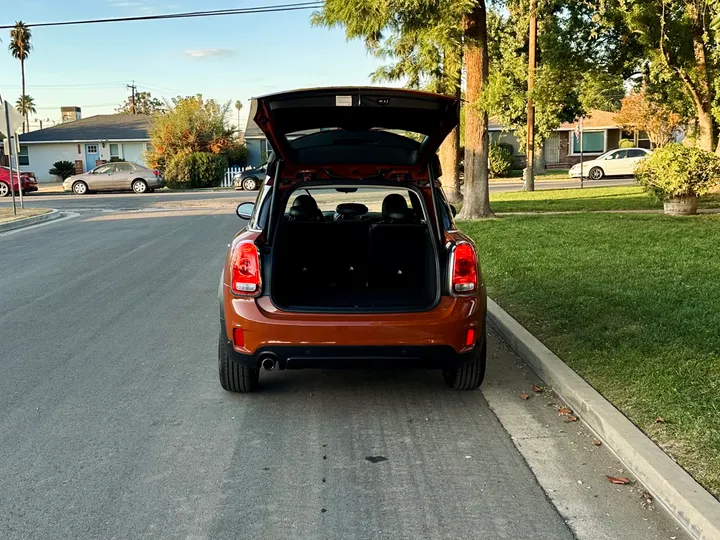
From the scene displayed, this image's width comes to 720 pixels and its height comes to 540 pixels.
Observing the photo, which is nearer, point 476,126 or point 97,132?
point 476,126

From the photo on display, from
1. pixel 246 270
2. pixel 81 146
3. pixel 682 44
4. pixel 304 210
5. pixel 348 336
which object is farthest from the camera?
pixel 81 146

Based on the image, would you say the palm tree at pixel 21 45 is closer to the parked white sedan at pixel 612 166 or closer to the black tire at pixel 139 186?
the black tire at pixel 139 186

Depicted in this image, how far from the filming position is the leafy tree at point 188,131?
38.8 metres

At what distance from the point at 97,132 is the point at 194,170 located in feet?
52.0

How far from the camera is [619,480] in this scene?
3865mm

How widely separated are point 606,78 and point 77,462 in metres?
16.9

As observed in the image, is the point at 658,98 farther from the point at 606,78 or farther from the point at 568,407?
the point at 568,407

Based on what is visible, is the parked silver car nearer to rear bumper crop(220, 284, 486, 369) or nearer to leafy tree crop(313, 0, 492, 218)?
leafy tree crop(313, 0, 492, 218)

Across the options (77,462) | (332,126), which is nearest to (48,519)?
(77,462)

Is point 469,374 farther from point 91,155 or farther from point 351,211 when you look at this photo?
point 91,155

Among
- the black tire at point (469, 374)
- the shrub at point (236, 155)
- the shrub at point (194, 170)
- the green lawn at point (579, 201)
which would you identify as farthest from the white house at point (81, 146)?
the black tire at point (469, 374)

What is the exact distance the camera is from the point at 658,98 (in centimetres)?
2091

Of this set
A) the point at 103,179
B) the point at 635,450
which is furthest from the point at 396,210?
the point at 103,179

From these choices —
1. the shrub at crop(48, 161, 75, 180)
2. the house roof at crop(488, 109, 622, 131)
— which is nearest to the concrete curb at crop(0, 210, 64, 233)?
the shrub at crop(48, 161, 75, 180)
